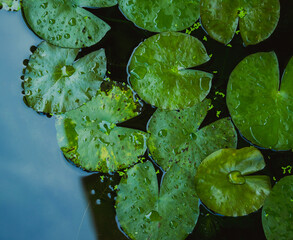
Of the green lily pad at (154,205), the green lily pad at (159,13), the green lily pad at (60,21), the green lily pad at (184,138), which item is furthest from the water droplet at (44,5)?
the green lily pad at (154,205)

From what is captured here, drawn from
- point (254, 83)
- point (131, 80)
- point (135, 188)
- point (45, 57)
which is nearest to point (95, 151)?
point (135, 188)

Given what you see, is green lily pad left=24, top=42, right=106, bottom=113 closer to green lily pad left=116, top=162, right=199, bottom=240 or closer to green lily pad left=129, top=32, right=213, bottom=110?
green lily pad left=129, top=32, right=213, bottom=110

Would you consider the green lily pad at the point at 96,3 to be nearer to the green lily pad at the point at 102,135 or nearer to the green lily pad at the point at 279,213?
the green lily pad at the point at 102,135

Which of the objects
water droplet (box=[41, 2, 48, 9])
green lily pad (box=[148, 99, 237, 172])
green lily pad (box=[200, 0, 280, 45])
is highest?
water droplet (box=[41, 2, 48, 9])

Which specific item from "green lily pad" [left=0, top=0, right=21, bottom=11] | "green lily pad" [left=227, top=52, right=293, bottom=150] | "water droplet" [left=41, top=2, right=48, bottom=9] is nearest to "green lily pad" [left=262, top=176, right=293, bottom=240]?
"green lily pad" [left=227, top=52, right=293, bottom=150]

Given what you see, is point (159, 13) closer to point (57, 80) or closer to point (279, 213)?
point (57, 80)

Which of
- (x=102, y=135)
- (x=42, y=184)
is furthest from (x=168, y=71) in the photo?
(x=42, y=184)
